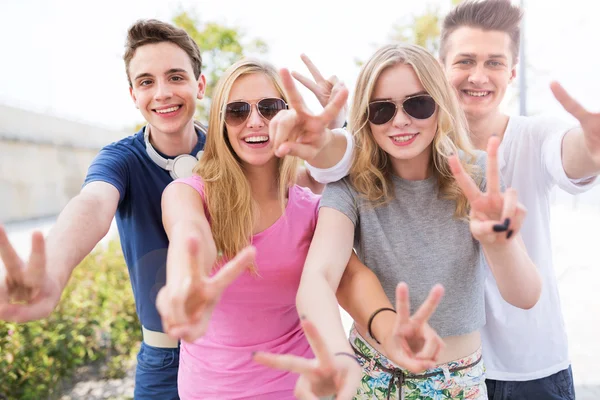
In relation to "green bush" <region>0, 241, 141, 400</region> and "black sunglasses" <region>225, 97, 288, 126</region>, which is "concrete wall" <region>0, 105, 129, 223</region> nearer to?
"green bush" <region>0, 241, 141, 400</region>

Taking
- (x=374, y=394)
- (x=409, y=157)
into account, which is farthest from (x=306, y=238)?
(x=374, y=394)

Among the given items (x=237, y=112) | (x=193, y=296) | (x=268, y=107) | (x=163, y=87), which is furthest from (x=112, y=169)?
(x=193, y=296)

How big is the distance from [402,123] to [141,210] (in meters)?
1.19

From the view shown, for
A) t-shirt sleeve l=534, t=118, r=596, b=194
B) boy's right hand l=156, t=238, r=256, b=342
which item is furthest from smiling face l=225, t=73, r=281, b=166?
t-shirt sleeve l=534, t=118, r=596, b=194

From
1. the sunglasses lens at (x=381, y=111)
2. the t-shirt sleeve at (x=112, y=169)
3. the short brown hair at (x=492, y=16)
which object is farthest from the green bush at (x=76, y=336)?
the short brown hair at (x=492, y=16)

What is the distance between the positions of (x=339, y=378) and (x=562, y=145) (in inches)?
50.2

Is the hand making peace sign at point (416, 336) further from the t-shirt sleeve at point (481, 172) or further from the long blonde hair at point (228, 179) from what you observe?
the long blonde hair at point (228, 179)

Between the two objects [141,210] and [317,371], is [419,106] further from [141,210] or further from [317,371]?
[141,210]

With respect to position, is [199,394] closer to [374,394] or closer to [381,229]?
[374,394]

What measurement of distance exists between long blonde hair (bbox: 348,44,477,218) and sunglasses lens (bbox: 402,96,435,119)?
3 cm

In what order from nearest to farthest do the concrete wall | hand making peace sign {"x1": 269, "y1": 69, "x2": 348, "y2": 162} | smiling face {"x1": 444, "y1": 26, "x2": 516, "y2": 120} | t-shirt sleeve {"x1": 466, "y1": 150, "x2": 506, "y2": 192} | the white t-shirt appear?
hand making peace sign {"x1": 269, "y1": 69, "x2": 348, "y2": 162} < t-shirt sleeve {"x1": 466, "y1": 150, "x2": 506, "y2": 192} < the white t-shirt < smiling face {"x1": 444, "y1": 26, "x2": 516, "y2": 120} < the concrete wall

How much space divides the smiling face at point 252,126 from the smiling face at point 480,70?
0.86 meters

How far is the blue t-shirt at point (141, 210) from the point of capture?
6.49ft

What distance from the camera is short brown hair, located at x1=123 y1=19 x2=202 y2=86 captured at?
2127mm
